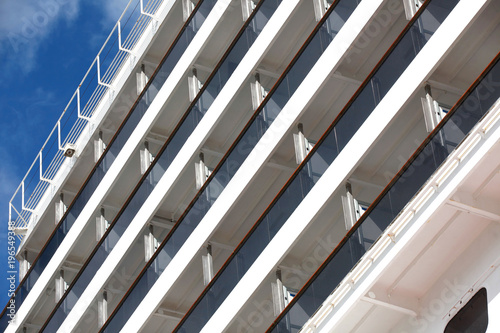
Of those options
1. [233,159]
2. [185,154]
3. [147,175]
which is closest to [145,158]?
[147,175]

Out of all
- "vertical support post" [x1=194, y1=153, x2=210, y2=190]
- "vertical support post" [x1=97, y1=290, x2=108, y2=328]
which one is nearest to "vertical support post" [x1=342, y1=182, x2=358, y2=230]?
"vertical support post" [x1=194, y1=153, x2=210, y2=190]

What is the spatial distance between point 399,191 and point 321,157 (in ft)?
11.5

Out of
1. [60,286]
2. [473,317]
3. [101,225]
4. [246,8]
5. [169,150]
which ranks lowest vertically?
[473,317]

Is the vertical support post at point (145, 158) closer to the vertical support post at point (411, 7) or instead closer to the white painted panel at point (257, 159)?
the white painted panel at point (257, 159)

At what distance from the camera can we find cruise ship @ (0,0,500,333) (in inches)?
699

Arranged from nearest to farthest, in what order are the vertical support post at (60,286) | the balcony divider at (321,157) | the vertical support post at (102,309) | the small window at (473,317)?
1. the small window at (473,317)
2. the balcony divider at (321,157)
3. the vertical support post at (102,309)
4. the vertical support post at (60,286)

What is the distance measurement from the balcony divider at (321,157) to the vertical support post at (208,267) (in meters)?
0.82

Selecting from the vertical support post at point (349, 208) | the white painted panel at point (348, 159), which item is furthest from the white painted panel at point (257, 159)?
the vertical support post at point (349, 208)

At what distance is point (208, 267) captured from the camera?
1016 inches

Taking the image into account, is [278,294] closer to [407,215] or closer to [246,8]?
[407,215]

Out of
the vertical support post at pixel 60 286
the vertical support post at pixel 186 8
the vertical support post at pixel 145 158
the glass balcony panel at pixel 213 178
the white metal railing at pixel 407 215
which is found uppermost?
the vertical support post at pixel 186 8

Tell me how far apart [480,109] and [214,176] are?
9848 mm

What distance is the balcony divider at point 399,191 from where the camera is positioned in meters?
17.8

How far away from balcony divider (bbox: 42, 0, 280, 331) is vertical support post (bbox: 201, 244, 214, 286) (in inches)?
145
